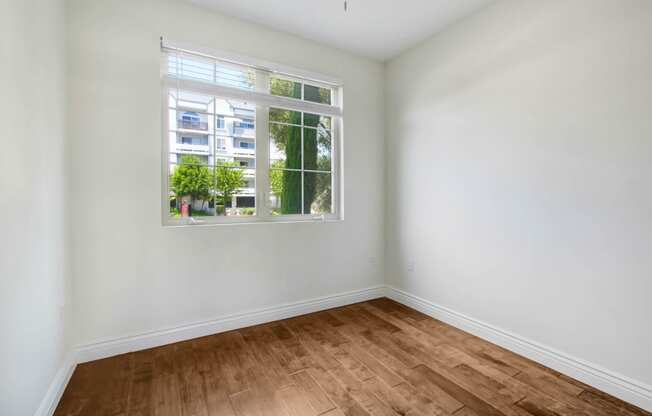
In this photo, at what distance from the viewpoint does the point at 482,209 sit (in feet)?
8.24

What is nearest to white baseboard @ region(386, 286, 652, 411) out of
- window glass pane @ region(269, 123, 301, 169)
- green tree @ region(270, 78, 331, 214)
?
green tree @ region(270, 78, 331, 214)

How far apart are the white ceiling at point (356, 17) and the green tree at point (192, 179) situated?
4.30ft

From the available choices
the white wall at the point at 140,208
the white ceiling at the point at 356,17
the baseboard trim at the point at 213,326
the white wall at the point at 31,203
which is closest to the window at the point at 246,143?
the white wall at the point at 140,208

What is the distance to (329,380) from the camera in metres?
1.92

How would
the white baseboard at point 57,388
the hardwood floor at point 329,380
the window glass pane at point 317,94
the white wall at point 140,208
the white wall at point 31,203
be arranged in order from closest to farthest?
the white wall at point 31,203, the white baseboard at point 57,388, the hardwood floor at point 329,380, the white wall at point 140,208, the window glass pane at point 317,94

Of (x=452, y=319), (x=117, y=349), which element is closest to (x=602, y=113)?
(x=452, y=319)

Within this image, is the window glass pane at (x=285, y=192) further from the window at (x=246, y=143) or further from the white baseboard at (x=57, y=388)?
the white baseboard at (x=57, y=388)

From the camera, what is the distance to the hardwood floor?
166cm

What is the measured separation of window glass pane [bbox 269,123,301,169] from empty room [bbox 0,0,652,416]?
0.07ft

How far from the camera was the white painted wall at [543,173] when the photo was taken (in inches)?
67.8

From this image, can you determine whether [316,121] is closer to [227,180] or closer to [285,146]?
[285,146]

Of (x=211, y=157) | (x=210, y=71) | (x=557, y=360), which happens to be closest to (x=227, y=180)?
(x=211, y=157)

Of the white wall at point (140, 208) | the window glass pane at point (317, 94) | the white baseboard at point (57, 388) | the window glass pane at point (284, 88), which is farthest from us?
the window glass pane at point (317, 94)

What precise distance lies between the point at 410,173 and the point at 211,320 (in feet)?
7.94
